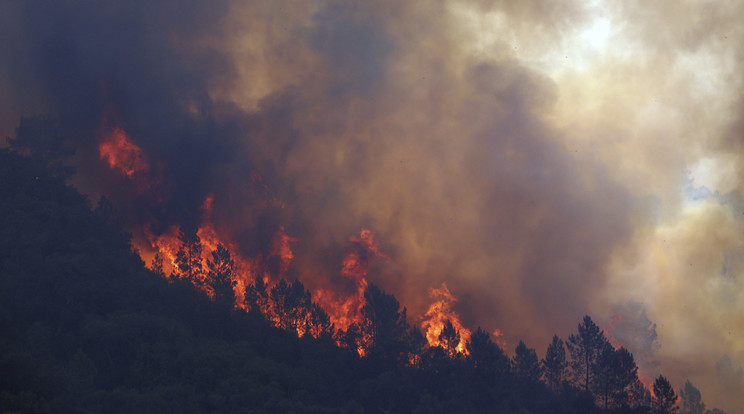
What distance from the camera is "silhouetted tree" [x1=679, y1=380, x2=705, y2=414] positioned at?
134500mm

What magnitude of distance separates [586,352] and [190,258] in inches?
2968

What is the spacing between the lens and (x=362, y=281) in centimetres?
12625

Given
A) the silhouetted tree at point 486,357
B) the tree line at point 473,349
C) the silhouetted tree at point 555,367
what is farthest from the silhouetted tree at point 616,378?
the silhouetted tree at point 486,357

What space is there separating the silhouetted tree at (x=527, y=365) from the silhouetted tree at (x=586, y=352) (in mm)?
5519

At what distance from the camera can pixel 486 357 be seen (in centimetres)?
9081

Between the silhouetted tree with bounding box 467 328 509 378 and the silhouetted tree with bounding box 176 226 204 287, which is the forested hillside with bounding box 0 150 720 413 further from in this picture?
the silhouetted tree with bounding box 176 226 204 287

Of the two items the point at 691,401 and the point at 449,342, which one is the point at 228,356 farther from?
the point at 691,401

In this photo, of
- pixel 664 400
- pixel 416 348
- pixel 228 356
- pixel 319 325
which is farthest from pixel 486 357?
pixel 228 356

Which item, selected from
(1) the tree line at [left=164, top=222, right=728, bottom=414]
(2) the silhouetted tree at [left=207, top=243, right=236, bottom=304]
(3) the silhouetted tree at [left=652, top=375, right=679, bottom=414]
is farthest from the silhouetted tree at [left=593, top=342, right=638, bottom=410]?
(2) the silhouetted tree at [left=207, top=243, right=236, bottom=304]

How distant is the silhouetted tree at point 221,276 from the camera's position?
109 m

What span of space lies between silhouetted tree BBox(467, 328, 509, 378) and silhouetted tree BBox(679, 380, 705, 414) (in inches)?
2743

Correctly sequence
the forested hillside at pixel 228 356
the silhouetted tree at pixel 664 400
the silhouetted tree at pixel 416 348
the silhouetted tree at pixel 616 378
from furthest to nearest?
the silhouetted tree at pixel 416 348
the silhouetted tree at pixel 616 378
the forested hillside at pixel 228 356
the silhouetted tree at pixel 664 400

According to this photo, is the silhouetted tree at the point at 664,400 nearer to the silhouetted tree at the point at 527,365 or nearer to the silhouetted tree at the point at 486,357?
the silhouetted tree at the point at 527,365

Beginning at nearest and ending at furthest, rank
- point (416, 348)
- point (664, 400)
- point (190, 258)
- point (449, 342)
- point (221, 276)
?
point (664, 400), point (416, 348), point (449, 342), point (221, 276), point (190, 258)
